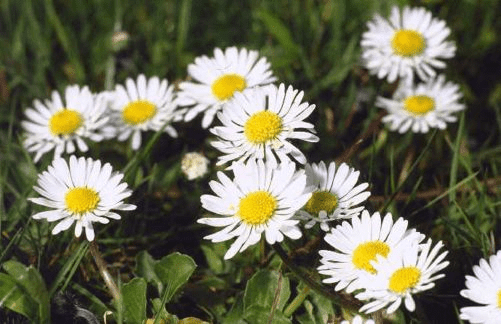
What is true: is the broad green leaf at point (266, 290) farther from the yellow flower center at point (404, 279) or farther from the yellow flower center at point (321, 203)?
the yellow flower center at point (404, 279)

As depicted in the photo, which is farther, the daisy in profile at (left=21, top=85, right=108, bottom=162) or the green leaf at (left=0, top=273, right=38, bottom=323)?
the daisy in profile at (left=21, top=85, right=108, bottom=162)

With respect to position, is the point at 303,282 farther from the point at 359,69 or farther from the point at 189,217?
the point at 359,69

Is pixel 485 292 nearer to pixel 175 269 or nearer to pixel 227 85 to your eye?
pixel 175 269

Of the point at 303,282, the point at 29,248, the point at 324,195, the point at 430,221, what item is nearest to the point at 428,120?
the point at 430,221

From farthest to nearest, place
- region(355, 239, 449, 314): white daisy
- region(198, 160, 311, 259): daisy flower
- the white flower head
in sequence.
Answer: the white flower head
region(198, 160, 311, 259): daisy flower
region(355, 239, 449, 314): white daisy

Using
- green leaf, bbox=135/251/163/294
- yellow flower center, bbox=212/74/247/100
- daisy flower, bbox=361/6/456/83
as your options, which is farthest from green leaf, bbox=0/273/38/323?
daisy flower, bbox=361/6/456/83

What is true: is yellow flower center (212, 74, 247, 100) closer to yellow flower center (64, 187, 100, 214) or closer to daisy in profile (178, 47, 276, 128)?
daisy in profile (178, 47, 276, 128)

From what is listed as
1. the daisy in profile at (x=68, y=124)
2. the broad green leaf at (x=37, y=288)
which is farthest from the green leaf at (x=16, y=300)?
the daisy in profile at (x=68, y=124)
